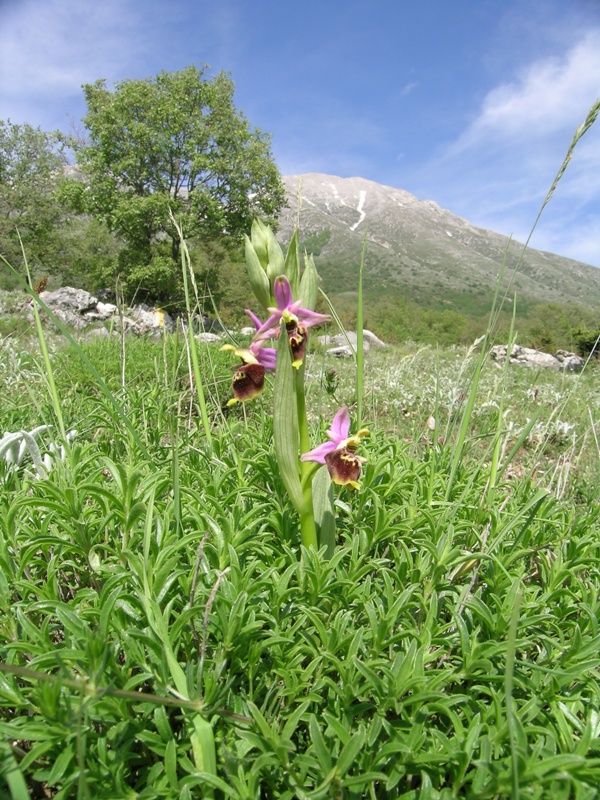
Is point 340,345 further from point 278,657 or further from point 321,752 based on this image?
point 321,752

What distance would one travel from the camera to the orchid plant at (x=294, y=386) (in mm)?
1574

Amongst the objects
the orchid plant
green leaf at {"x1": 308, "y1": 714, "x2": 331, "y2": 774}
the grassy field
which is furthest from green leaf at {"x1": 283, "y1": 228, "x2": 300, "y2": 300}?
green leaf at {"x1": 308, "y1": 714, "x2": 331, "y2": 774}

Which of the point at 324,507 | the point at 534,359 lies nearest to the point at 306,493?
the point at 324,507

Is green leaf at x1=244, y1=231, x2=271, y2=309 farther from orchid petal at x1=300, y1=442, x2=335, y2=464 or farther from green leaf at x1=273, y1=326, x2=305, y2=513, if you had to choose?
orchid petal at x1=300, y1=442, x2=335, y2=464

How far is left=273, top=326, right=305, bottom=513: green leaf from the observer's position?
1.49m

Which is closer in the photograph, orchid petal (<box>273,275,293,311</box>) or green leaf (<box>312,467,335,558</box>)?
orchid petal (<box>273,275,293,311</box>)

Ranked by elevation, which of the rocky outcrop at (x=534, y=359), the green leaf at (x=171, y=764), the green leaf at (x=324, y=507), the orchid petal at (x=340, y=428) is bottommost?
the green leaf at (x=171, y=764)

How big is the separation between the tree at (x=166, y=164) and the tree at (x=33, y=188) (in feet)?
25.8

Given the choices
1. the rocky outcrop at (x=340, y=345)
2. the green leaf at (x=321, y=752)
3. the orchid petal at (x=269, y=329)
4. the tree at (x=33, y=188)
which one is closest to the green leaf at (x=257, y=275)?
the orchid petal at (x=269, y=329)

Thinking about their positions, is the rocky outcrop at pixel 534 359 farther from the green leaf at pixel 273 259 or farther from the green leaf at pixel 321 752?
the green leaf at pixel 321 752

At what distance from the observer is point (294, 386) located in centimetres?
158

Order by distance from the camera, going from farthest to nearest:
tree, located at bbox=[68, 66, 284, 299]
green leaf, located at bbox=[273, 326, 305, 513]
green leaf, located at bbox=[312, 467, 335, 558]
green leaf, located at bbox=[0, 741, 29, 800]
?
tree, located at bbox=[68, 66, 284, 299]
green leaf, located at bbox=[312, 467, 335, 558]
green leaf, located at bbox=[273, 326, 305, 513]
green leaf, located at bbox=[0, 741, 29, 800]

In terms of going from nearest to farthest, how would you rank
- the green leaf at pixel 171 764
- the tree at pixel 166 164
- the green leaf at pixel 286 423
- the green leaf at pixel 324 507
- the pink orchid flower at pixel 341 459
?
the green leaf at pixel 171 764
the green leaf at pixel 286 423
the pink orchid flower at pixel 341 459
the green leaf at pixel 324 507
the tree at pixel 166 164

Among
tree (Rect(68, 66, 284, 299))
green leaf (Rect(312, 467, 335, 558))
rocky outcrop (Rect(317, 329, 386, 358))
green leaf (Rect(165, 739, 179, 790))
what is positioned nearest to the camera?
green leaf (Rect(165, 739, 179, 790))
